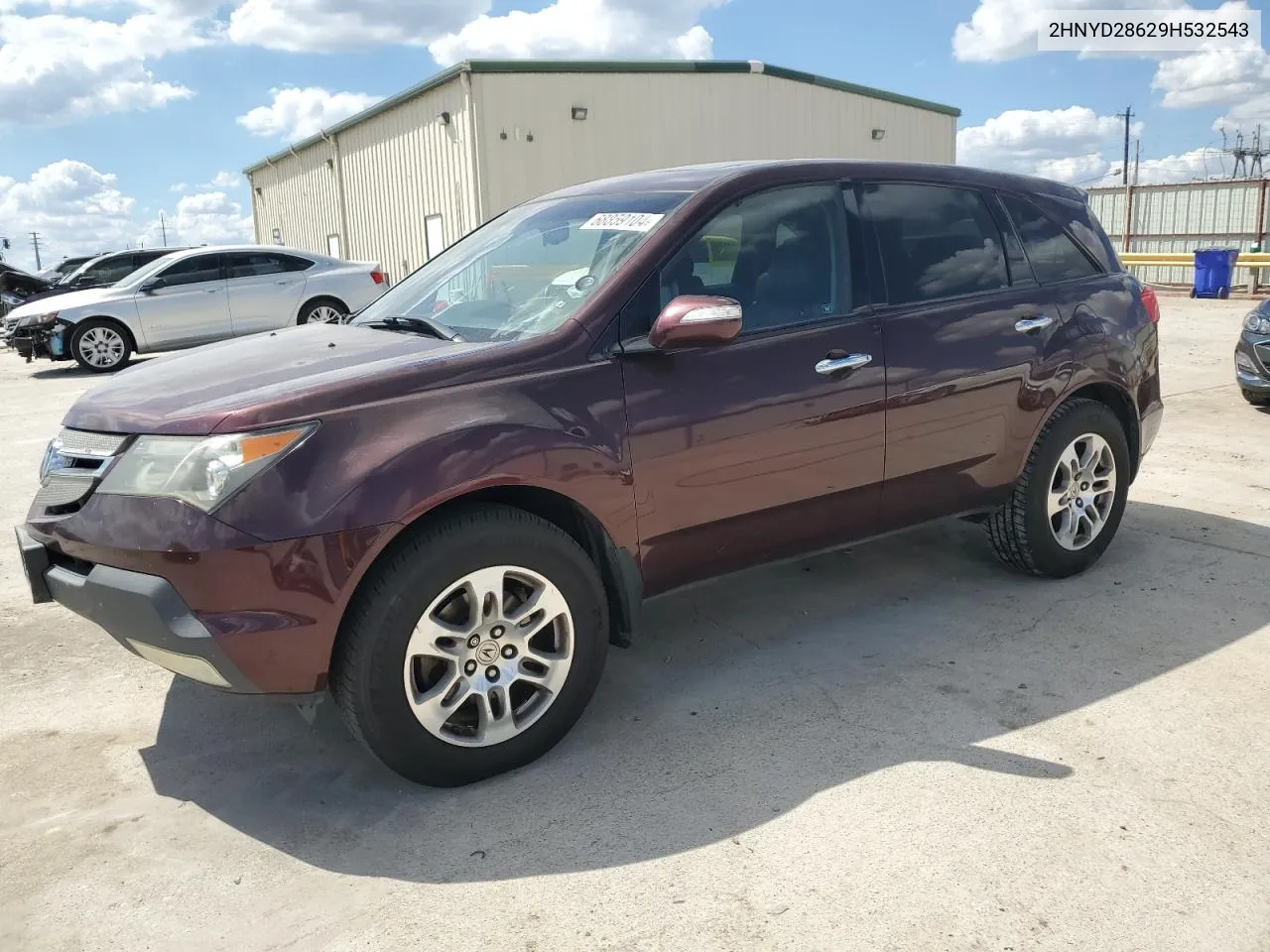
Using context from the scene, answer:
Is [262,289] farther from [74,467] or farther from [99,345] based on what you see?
[74,467]

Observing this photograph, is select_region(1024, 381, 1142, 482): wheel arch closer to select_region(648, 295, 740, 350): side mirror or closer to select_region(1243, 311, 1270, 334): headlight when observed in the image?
select_region(648, 295, 740, 350): side mirror

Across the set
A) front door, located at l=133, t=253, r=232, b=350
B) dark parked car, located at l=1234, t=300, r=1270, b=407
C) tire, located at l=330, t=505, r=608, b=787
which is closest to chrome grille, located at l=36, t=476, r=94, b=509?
tire, located at l=330, t=505, r=608, b=787

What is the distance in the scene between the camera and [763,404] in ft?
11.2

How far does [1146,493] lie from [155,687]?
539 centimetres

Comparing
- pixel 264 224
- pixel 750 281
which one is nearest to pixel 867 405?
pixel 750 281

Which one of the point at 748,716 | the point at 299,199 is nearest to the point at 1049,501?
the point at 748,716

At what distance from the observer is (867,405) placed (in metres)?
3.71

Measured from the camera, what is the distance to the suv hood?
272 centimetres

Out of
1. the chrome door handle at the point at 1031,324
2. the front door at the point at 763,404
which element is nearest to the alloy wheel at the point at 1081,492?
the chrome door handle at the point at 1031,324

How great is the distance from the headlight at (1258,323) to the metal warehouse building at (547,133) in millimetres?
9973

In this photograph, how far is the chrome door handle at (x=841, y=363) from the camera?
357 cm

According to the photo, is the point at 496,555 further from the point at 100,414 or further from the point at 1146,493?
the point at 1146,493

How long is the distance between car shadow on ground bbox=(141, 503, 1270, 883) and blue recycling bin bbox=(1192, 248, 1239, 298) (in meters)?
19.0

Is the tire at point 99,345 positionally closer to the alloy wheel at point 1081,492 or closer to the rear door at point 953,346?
the rear door at point 953,346
